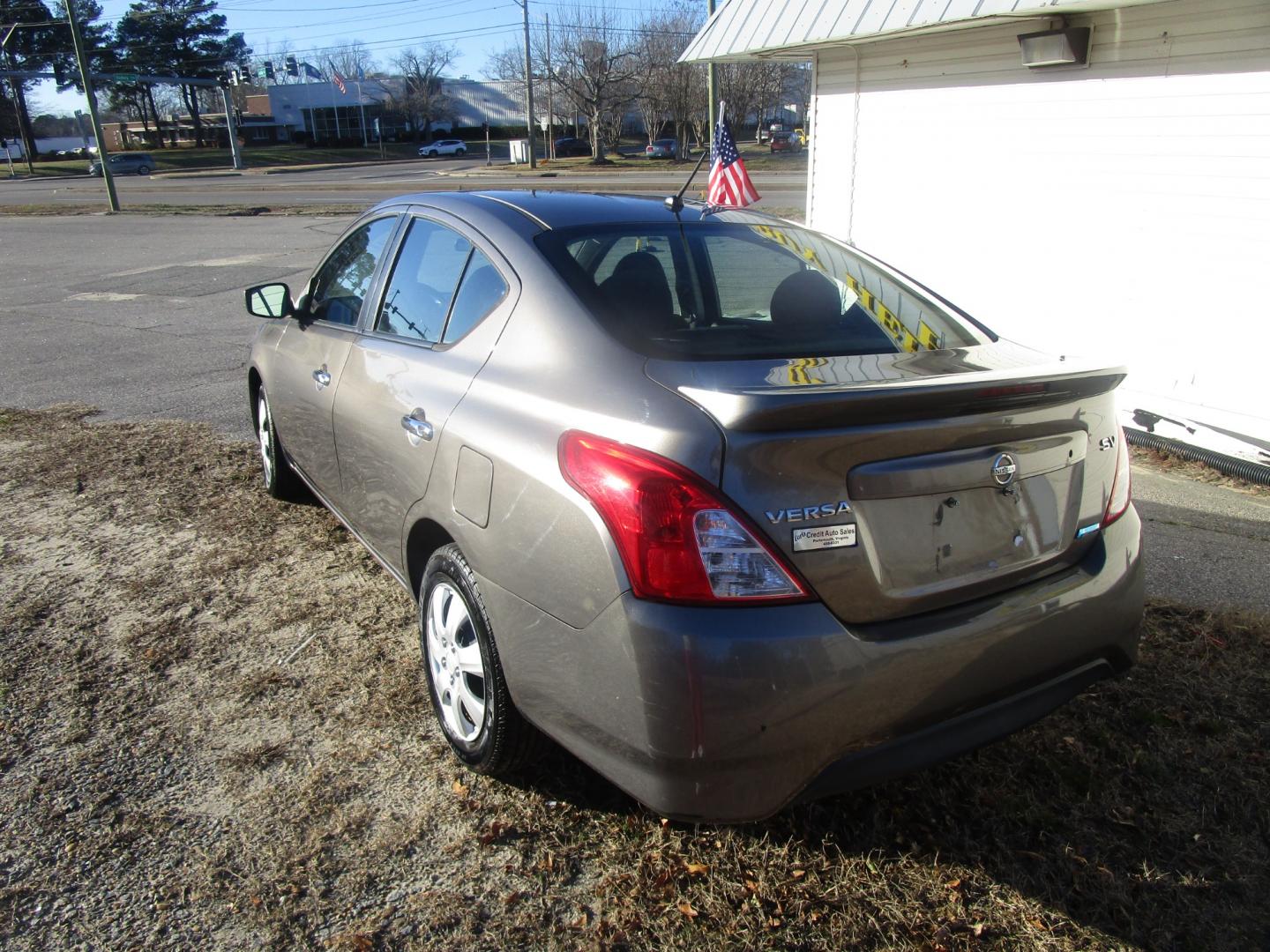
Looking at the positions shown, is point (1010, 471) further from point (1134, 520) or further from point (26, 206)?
point (26, 206)

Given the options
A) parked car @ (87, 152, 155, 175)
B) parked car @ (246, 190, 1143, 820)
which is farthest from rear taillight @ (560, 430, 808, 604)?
parked car @ (87, 152, 155, 175)

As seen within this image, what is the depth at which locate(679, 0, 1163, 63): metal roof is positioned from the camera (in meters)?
6.00

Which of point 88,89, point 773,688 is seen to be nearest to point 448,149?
point 88,89

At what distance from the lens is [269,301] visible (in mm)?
4465

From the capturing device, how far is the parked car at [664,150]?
57.6m

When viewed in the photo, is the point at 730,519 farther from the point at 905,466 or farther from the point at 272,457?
the point at 272,457

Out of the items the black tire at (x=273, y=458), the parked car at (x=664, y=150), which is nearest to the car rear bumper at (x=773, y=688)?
the black tire at (x=273, y=458)

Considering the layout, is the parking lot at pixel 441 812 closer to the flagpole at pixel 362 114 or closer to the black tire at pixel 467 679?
the black tire at pixel 467 679

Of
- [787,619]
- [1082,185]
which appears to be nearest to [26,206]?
[1082,185]

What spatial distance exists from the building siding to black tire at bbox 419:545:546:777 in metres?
5.38

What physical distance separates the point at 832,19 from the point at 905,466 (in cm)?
641

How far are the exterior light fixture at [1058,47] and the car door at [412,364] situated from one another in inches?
196

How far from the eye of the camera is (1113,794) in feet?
9.03

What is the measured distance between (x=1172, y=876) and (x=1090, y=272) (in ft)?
17.4
